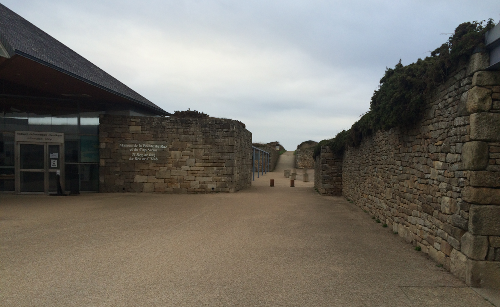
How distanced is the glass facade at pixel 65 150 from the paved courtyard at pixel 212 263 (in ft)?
15.3

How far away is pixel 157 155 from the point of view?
1302 centimetres

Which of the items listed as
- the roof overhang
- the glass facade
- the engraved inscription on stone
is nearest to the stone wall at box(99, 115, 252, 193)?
the engraved inscription on stone

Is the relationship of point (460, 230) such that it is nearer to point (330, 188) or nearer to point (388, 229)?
point (388, 229)

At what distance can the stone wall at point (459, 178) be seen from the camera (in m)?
3.73

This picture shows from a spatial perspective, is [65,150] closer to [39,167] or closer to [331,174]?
[39,167]

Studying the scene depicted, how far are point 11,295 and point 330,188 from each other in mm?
12258

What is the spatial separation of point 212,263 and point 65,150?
11.1 m

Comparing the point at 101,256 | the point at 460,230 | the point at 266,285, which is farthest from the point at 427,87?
the point at 101,256

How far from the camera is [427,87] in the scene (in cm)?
501

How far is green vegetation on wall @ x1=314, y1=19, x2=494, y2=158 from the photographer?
3971mm

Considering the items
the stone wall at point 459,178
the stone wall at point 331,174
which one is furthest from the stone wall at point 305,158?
the stone wall at point 459,178

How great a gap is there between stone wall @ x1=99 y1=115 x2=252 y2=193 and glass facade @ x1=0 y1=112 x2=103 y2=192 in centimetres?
48

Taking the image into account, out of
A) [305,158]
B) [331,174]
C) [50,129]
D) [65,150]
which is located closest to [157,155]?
[65,150]

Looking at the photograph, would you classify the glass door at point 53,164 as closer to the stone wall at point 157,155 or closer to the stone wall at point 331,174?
the stone wall at point 157,155
